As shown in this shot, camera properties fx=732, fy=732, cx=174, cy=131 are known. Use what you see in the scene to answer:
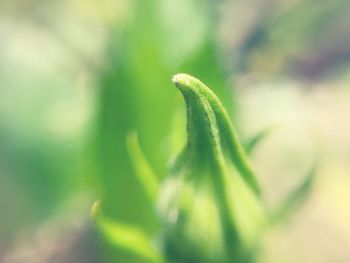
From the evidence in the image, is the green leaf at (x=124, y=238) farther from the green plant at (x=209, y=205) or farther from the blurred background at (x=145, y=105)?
the blurred background at (x=145, y=105)

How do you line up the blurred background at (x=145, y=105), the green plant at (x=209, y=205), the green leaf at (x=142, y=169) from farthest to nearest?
the blurred background at (x=145, y=105), the green leaf at (x=142, y=169), the green plant at (x=209, y=205)

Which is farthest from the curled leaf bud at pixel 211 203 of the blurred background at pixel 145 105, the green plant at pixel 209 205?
the blurred background at pixel 145 105

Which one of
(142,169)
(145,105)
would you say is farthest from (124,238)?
(145,105)

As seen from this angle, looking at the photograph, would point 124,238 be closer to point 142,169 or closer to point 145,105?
point 142,169

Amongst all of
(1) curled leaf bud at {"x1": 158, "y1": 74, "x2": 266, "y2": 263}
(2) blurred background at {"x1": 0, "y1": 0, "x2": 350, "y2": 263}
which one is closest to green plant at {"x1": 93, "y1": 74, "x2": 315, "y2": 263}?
(1) curled leaf bud at {"x1": 158, "y1": 74, "x2": 266, "y2": 263}

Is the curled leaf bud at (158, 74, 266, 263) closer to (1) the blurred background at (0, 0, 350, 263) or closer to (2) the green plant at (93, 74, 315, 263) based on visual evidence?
(2) the green plant at (93, 74, 315, 263)
